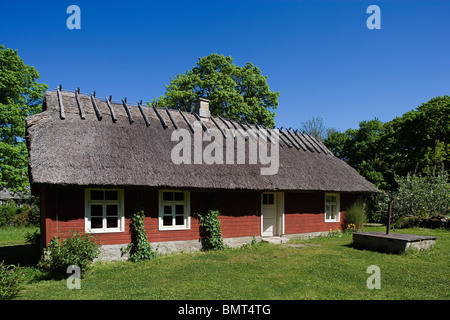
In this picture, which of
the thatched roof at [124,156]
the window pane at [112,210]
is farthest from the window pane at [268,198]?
the window pane at [112,210]

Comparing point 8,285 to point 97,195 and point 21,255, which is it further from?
point 21,255

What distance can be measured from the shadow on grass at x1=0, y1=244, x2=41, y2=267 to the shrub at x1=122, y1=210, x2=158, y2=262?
10.1ft

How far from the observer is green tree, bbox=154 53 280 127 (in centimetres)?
2630

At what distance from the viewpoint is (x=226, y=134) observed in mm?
15297

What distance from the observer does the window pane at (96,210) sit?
34.5 ft

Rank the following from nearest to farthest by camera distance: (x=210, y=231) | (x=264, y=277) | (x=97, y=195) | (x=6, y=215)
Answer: (x=264, y=277), (x=97, y=195), (x=210, y=231), (x=6, y=215)

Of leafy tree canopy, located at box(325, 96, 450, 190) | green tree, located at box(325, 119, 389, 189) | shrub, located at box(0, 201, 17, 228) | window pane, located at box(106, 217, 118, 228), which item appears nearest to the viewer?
window pane, located at box(106, 217, 118, 228)

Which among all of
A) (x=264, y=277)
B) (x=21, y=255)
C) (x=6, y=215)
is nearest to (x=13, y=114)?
(x=6, y=215)

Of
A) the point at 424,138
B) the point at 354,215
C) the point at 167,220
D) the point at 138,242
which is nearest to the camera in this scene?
the point at 138,242

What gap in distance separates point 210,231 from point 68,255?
204 inches

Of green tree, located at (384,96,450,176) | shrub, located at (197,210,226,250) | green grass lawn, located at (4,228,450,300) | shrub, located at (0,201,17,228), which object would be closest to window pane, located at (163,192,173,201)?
shrub, located at (197,210,226,250)

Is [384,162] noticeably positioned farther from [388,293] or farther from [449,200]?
[388,293]

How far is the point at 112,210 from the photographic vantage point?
1081 cm

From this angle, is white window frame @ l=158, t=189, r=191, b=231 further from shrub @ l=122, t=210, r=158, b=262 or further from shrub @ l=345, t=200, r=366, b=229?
shrub @ l=345, t=200, r=366, b=229
